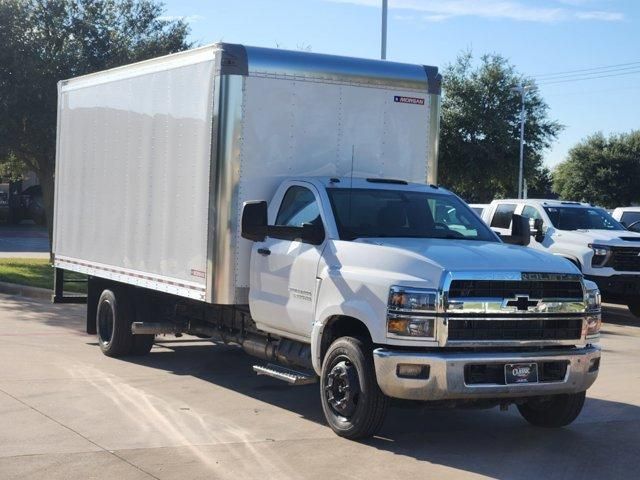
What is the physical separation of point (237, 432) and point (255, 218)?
5.90 ft

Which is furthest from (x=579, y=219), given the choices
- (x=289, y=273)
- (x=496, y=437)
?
(x=289, y=273)

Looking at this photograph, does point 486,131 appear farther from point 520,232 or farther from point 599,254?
point 520,232

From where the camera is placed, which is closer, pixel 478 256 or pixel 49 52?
pixel 478 256

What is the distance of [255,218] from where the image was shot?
28.5ft

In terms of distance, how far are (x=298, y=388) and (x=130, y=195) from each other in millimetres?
2938

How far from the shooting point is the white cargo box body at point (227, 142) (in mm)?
9383

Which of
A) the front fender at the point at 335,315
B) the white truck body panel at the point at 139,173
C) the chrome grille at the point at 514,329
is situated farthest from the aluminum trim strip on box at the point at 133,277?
the chrome grille at the point at 514,329

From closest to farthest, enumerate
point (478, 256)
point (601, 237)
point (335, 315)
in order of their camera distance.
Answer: point (478, 256) < point (335, 315) < point (601, 237)

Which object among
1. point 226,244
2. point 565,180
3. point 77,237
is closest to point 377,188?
point 226,244

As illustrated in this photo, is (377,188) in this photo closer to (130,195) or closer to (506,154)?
(130,195)

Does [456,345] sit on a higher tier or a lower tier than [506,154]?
lower

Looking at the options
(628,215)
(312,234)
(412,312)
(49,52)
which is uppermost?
(49,52)

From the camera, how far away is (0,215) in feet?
166

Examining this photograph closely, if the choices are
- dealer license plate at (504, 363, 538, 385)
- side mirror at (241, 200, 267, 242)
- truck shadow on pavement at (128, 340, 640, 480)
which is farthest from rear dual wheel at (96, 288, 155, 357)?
dealer license plate at (504, 363, 538, 385)
